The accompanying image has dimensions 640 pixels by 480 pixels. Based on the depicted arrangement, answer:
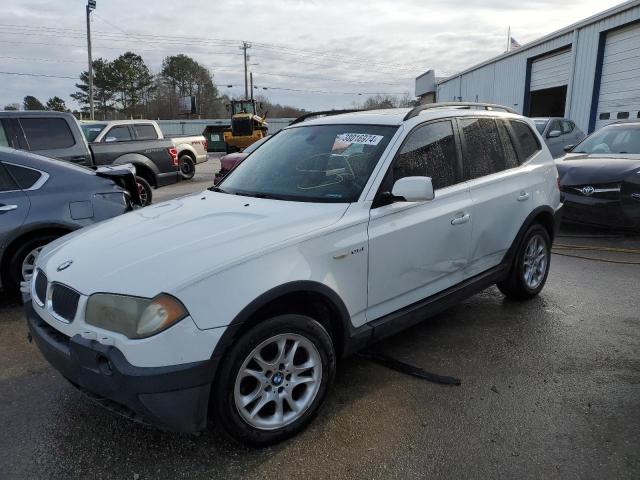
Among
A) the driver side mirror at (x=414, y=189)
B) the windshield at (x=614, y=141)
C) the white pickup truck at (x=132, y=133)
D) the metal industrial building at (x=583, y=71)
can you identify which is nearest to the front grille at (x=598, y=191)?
the windshield at (x=614, y=141)

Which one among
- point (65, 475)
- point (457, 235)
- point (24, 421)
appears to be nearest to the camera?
point (65, 475)

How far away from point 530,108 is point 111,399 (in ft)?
77.7

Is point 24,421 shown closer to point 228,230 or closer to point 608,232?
point 228,230

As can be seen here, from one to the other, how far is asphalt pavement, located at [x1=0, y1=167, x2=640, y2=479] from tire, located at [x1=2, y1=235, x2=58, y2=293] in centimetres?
75

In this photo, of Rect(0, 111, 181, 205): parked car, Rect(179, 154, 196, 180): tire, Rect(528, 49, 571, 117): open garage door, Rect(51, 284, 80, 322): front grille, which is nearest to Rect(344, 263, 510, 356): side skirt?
Rect(51, 284, 80, 322): front grille

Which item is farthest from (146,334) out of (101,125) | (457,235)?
(101,125)

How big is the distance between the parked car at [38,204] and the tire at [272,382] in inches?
126

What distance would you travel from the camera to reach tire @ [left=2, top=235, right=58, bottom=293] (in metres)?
4.62

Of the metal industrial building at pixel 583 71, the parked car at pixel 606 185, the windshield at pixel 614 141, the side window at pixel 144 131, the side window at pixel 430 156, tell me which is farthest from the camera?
the metal industrial building at pixel 583 71

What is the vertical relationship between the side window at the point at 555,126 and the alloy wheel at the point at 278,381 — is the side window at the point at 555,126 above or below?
above

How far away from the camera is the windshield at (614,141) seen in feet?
26.1

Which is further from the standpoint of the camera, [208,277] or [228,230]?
[228,230]

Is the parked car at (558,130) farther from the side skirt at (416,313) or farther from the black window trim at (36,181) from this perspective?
the black window trim at (36,181)

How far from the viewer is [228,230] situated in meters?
2.74
